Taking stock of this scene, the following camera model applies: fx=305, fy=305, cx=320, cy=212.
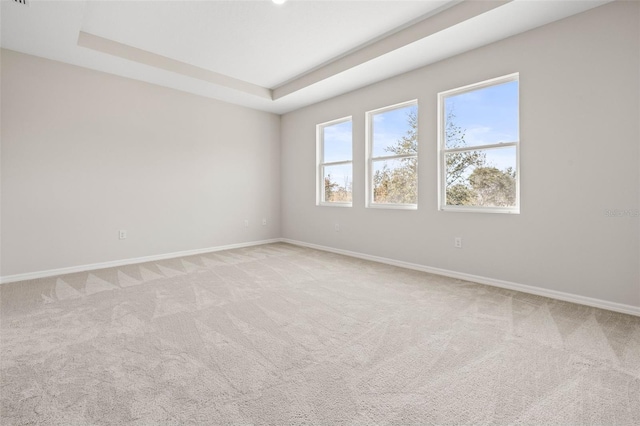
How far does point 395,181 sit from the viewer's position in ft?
14.4

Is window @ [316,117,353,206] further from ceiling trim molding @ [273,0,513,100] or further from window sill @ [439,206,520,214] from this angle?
window sill @ [439,206,520,214]

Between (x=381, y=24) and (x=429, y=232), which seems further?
(x=429, y=232)

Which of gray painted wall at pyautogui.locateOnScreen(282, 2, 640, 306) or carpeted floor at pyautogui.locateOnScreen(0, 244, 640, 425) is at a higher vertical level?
gray painted wall at pyautogui.locateOnScreen(282, 2, 640, 306)

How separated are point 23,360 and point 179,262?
2.63 m

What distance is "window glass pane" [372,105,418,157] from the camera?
13.7 ft

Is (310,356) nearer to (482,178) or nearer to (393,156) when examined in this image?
(482,178)

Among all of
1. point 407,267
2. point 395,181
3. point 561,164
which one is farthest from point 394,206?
point 561,164

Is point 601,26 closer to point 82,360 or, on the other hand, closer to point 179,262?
point 82,360

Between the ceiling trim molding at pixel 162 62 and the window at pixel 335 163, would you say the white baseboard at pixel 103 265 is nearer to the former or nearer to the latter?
the window at pixel 335 163

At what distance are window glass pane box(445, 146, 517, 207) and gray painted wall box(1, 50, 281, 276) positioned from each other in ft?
11.8

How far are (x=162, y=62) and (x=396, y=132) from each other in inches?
129

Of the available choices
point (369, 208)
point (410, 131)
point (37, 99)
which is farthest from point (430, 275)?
point (37, 99)

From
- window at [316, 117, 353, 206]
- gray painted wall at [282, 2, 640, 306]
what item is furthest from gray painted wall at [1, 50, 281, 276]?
gray painted wall at [282, 2, 640, 306]

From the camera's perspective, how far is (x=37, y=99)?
362 cm
